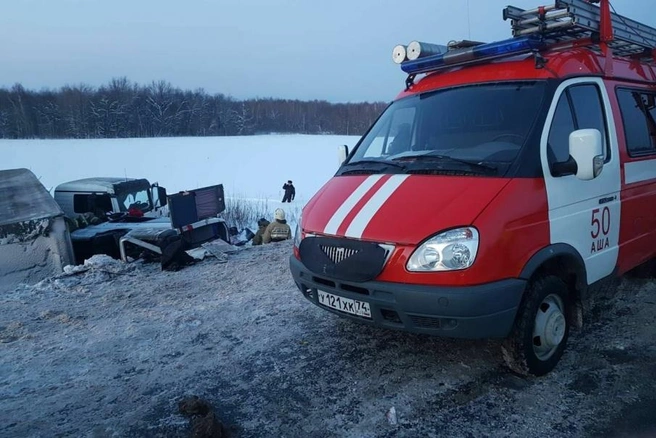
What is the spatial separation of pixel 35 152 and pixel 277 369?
56.9 m

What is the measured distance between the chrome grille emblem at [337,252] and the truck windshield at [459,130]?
2.72 ft

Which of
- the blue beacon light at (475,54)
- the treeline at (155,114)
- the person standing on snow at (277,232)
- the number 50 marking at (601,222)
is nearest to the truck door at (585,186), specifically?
the number 50 marking at (601,222)

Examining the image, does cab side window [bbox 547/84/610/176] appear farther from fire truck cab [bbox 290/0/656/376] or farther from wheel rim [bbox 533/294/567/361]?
wheel rim [bbox 533/294/567/361]

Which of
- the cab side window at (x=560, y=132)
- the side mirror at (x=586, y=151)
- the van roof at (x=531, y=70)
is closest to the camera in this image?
the side mirror at (x=586, y=151)

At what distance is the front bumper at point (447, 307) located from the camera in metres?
2.83

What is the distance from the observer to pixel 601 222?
3.72 m

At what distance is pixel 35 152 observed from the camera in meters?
50.3

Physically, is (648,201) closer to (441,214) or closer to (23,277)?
(441,214)

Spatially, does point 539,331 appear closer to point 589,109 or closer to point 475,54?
point 589,109

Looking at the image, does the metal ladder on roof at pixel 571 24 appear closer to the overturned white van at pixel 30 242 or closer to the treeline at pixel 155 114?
the overturned white van at pixel 30 242

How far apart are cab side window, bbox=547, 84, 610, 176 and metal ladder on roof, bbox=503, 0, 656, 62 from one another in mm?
488

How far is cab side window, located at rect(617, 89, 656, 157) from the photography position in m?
4.16

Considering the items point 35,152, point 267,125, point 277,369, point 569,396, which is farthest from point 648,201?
point 267,125

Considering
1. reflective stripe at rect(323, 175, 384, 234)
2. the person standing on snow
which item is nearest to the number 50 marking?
reflective stripe at rect(323, 175, 384, 234)
